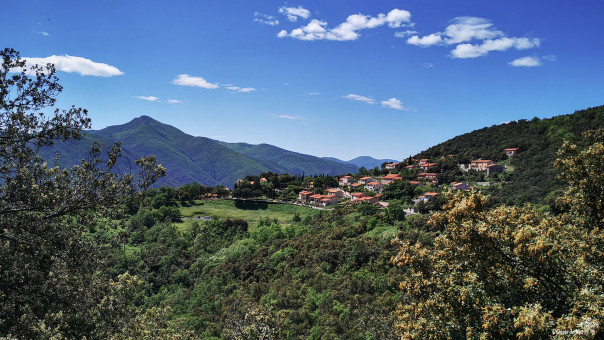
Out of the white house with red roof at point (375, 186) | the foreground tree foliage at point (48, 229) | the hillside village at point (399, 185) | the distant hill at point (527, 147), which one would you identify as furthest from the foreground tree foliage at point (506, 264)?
the white house with red roof at point (375, 186)

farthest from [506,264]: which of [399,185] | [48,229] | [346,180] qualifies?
[346,180]

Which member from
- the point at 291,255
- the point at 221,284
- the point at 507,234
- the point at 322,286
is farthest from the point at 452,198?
the point at 221,284

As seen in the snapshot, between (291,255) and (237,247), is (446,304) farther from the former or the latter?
(237,247)

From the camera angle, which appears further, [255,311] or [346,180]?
[346,180]

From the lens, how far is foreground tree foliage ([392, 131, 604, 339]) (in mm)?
6098

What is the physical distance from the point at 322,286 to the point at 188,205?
57.4 m

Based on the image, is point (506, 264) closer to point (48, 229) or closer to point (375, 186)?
point (48, 229)

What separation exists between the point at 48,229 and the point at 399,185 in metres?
67.5

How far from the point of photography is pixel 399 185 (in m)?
69.6

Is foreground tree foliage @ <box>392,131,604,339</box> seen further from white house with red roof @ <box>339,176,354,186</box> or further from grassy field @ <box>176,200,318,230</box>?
white house with red roof @ <box>339,176,354,186</box>

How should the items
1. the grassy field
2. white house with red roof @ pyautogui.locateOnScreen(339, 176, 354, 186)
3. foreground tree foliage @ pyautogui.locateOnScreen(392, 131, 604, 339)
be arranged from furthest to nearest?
white house with red roof @ pyautogui.locateOnScreen(339, 176, 354, 186) → the grassy field → foreground tree foliage @ pyautogui.locateOnScreen(392, 131, 604, 339)

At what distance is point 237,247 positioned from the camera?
50781 mm

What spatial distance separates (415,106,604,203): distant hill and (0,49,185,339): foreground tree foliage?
158ft

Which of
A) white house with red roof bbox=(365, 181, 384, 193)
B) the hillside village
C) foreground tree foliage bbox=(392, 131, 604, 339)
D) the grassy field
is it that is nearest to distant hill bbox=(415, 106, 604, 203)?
the hillside village
